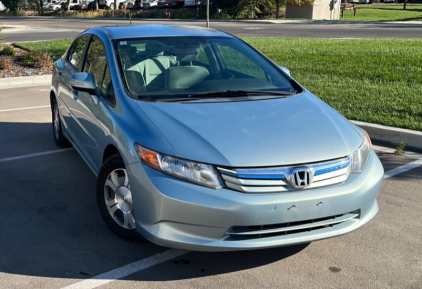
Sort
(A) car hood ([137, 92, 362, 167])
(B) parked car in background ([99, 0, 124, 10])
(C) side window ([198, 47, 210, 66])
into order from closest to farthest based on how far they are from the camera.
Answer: (A) car hood ([137, 92, 362, 167])
(C) side window ([198, 47, 210, 66])
(B) parked car in background ([99, 0, 124, 10])

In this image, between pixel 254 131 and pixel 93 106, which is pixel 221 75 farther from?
pixel 254 131

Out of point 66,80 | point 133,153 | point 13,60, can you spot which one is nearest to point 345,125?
point 133,153

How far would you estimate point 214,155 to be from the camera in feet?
11.9

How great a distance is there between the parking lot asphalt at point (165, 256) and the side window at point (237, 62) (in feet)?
5.79

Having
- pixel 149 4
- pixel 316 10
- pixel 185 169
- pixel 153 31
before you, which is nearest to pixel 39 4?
pixel 149 4

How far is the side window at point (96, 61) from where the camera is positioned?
202 inches

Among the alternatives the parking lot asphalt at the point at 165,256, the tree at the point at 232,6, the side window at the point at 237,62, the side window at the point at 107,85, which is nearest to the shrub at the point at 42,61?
the parking lot asphalt at the point at 165,256

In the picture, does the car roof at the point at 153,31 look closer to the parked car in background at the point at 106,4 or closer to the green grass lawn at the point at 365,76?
the green grass lawn at the point at 365,76

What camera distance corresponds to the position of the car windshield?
4723 mm

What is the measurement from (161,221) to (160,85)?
1549 millimetres

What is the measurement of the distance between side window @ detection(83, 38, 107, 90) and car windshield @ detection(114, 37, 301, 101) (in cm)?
20

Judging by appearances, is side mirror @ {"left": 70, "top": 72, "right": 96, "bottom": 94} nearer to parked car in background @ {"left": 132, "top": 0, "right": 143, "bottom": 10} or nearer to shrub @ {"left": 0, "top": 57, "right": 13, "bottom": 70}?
shrub @ {"left": 0, "top": 57, "right": 13, "bottom": 70}

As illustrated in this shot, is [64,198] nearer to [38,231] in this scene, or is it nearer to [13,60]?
[38,231]

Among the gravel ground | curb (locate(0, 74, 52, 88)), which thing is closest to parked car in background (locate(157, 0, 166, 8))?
the gravel ground
